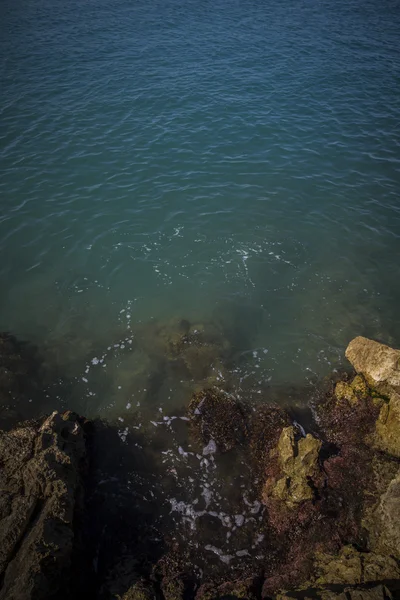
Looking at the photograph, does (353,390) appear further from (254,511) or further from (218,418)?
(254,511)

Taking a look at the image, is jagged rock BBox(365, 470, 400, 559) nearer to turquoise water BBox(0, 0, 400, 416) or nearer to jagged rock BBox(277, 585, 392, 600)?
jagged rock BBox(277, 585, 392, 600)

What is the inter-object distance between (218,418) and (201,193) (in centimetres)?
1393

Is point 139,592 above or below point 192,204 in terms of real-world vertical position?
below

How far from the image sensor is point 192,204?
21062 millimetres

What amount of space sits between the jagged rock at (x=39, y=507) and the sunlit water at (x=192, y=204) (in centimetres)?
293

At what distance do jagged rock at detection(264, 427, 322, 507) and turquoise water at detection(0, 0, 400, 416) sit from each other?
3931 mm

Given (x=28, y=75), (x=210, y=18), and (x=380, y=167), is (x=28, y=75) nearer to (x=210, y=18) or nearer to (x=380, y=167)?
(x=210, y=18)

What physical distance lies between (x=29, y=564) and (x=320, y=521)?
7104 millimetres

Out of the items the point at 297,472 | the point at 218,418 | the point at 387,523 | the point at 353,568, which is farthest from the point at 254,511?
the point at 387,523

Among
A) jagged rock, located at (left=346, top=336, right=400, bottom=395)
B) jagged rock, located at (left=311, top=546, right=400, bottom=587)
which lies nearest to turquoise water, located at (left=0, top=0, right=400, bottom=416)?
jagged rock, located at (left=346, top=336, right=400, bottom=395)

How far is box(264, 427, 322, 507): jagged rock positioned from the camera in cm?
995

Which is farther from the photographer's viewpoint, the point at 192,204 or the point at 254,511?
the point at 192,204

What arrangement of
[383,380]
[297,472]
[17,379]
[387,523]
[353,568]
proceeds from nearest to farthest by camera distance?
[353,568] < [387,523] < [297,472] < [383,380] < [17,379]

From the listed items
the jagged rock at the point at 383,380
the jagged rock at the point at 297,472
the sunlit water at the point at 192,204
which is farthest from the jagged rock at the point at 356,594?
the jagged rock at the point at 383,380
